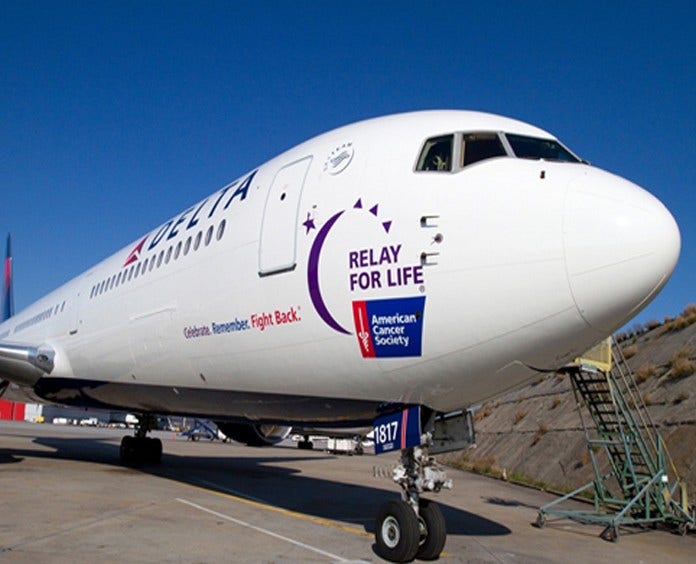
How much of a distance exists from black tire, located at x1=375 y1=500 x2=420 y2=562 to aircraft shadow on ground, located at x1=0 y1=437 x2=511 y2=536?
178 centimetres

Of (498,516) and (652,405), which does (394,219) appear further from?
(652,405)

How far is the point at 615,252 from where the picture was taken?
19.1ft

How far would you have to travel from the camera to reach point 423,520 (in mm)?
7527

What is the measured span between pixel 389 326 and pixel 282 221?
2265 millimetres

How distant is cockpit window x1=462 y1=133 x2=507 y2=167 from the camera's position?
6996 mm

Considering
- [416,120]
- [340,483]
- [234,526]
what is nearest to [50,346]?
[340,483]

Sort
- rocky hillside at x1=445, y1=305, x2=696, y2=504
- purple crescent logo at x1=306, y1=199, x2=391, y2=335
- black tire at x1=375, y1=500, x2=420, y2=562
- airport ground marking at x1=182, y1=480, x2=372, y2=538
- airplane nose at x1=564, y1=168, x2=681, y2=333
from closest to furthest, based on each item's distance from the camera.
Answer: airplane nose at x1=564, y1=168, x2=681, y2=333 → black tire at x1=375, y1=500, x2=420, y2=562 → purple crescent logo at x1=306, y1=199, x2=391, y2=335 → airport ground marking at x1=182, y1=480, x2=372, y2=538 → rocky hillside at x1=445, y1=305, x2=696, y2=504

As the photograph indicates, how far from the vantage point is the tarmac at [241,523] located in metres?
7.53

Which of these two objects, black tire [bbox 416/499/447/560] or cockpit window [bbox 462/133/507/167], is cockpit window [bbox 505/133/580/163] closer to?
cockpit window [bbox 462/133/507/167]

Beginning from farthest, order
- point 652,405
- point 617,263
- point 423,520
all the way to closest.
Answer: point 652,405, point 423,520, point 617,263

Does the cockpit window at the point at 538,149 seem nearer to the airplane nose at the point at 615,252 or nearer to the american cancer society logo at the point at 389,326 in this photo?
the airplane nose at the point at 615,252

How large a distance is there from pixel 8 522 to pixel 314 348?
458cm

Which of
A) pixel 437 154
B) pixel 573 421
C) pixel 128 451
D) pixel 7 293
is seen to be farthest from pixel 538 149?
pixel 7 293

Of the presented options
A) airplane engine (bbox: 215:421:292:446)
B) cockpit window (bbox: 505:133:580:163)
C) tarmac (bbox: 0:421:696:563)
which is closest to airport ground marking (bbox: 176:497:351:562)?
tarmac (bbox: 0:421:696:563)
